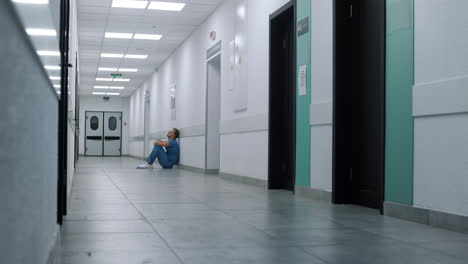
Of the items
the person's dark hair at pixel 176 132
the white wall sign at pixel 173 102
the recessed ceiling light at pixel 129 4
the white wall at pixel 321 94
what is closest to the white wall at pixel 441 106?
the white wall at pixel 321 94

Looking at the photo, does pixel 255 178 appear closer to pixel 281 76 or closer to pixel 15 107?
pixel 281 76

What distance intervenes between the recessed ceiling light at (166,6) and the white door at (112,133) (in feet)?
60.6

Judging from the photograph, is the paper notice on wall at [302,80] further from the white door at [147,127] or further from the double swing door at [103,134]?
the double swing door at [103,134]

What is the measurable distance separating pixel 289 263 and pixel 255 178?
5.25 metres

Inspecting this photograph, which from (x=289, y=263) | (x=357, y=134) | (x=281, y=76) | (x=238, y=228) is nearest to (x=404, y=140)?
(x=357, y=134)

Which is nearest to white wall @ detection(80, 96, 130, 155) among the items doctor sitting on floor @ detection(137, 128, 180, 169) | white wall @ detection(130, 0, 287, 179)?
white wall @ detection(130, 0, 287, 179)

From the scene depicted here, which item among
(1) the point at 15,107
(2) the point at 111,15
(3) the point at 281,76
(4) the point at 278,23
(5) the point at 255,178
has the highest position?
(2) the point at 111,15

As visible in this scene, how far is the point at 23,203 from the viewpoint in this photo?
1025 millimetres

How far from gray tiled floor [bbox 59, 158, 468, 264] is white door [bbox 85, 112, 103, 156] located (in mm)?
22981

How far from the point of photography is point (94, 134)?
27.7 metres

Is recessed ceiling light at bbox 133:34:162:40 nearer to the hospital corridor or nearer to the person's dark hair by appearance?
the hospital corridor

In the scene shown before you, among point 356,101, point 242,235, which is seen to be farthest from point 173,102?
point 242,235

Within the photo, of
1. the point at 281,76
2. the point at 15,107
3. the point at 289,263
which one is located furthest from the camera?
the point at 281,76

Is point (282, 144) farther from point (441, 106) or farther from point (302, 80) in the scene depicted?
point (441, 106)
